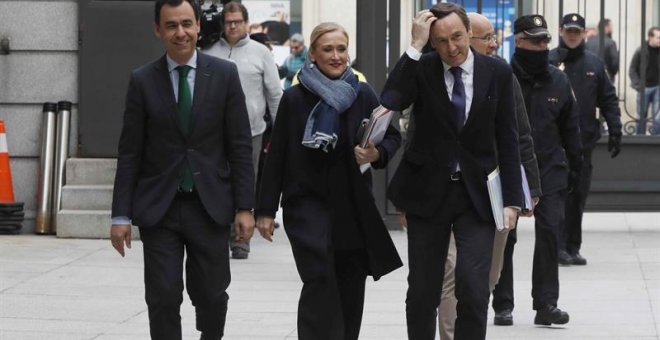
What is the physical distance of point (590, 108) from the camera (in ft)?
40.2

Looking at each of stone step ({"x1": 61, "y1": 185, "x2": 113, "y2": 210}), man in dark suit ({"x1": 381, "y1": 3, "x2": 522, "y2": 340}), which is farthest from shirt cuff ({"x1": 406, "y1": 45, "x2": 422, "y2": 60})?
stone step ({"x1": 61, "y1": 185, "x2": 113, "y2": 210})

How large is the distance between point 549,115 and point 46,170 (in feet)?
17.2

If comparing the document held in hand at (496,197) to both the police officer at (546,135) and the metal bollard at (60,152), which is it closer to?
the police officer at (546,135)

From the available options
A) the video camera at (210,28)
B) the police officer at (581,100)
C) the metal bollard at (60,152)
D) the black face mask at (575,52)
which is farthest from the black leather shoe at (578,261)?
the metal bollard at (60,152)

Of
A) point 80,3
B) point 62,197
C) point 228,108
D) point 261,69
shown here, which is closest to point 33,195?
point 62,197

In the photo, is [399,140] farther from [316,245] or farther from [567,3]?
[567,3]

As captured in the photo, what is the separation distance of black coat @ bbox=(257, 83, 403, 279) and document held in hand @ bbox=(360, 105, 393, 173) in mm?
59

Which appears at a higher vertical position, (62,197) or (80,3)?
(80,3)

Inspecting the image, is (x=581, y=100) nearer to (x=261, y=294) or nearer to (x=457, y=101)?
(x=261, y=294)

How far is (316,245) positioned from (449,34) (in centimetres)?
110

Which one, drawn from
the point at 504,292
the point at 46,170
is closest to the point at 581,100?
the point at 504,292

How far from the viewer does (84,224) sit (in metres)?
12.9

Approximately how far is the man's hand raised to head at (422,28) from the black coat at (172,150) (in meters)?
0.86

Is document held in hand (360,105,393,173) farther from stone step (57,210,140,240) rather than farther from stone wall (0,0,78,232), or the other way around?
stone wall (0,0,78,232)
